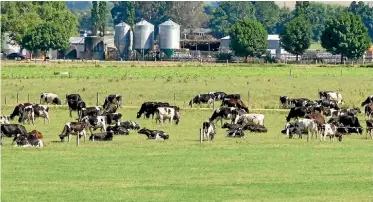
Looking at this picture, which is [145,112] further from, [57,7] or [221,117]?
[57,7]

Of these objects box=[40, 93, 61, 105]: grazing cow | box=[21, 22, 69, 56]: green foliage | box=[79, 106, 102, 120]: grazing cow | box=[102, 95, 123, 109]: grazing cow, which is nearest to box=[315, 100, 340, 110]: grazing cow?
box=[102, 95, 123, 109]: grazing cow

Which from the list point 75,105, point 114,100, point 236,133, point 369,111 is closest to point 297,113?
point 369,111

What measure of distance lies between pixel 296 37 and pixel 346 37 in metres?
9.70

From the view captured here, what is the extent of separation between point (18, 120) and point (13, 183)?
20040 mm

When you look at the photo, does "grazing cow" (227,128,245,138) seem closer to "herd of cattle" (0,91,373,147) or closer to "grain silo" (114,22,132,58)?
"herd of cattle" (0,91,373,147)

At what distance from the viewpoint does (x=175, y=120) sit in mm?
50500

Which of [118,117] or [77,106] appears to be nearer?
[118,117]

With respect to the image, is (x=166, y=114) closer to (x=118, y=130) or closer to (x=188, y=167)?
(x=118, y=130)

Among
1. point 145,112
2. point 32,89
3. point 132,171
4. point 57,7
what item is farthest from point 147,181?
point 57,7

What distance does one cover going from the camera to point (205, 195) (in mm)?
28359

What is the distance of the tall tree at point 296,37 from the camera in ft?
462

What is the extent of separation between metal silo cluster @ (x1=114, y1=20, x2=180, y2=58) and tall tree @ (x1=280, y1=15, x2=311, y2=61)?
71.0ft

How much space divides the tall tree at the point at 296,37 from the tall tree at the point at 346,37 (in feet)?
15.8

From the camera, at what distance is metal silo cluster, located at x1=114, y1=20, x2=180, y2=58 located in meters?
160
